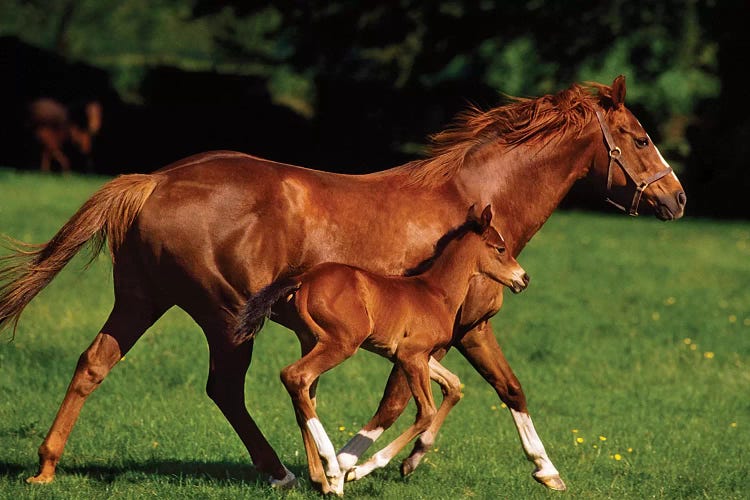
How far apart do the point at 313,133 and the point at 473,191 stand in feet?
67.0

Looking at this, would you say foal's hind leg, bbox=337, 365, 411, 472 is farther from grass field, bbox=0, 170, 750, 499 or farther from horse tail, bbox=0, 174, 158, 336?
horse tail, bbox=0, 174, 158, 336

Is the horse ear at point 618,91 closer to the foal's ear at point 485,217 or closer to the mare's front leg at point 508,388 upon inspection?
the foal's ear at point 485,217

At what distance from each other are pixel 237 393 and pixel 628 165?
2.77 meters

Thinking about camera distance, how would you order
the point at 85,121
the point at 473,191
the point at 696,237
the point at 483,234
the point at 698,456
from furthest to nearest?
the point at 85,121
the point at 696,237
the point at 698,456
the point at 473,191
the point at 483,234

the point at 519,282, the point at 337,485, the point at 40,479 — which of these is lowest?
the point at 40,479

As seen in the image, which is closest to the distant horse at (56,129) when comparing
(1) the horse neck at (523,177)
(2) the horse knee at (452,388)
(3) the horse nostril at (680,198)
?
(1) the horse neck at (523,177)

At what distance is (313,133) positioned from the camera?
2770 centimetres

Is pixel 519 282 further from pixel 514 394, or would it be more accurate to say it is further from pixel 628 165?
pixel 628 165

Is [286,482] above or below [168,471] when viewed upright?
above

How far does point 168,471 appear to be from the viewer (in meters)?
7.43

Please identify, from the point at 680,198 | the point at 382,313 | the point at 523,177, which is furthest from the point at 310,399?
the point at 680,198

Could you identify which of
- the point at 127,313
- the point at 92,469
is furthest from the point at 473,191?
the point at 92,469

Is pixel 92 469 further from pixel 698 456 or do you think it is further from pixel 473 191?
pixel 698 456

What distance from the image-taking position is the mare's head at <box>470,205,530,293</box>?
22.8ft
